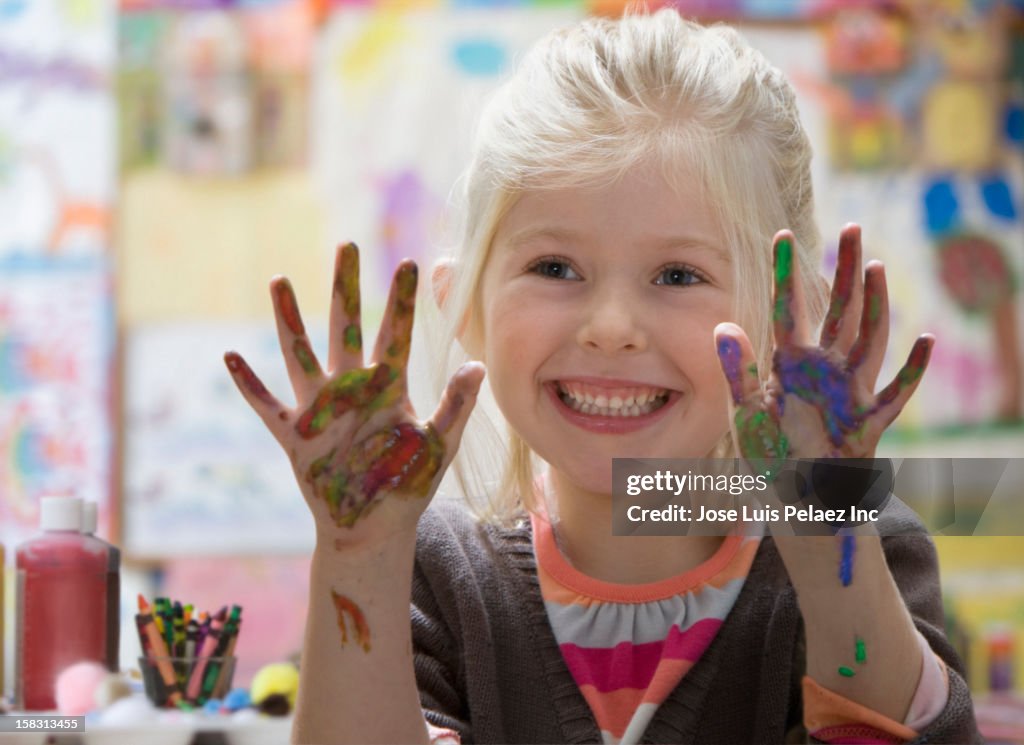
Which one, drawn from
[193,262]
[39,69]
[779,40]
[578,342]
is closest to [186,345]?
[193,262]

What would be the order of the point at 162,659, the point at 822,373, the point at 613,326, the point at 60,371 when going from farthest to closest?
the point at 60,371 < the point at 162,659 < the point at 613,326 < the point at 822,373

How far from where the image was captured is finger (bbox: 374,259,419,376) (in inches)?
29.5

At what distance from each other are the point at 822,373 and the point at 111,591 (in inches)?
26.0

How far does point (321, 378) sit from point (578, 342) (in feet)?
0.84

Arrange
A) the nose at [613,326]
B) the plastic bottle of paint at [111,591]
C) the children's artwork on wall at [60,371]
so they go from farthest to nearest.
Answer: the children's artwork on wall at [60,371] < the plastic bottle of paint at [111,591] < the nose at [613,326]

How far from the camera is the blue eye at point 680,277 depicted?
0.93 m

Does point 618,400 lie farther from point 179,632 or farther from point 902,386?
point 179,632

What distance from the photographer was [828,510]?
2.43ft

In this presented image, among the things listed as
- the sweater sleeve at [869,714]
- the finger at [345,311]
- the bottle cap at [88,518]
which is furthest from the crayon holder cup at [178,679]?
the sweater sleeve at [869,714]

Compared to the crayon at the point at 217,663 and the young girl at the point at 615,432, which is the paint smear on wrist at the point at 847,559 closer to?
the young girl at the point at 615,432

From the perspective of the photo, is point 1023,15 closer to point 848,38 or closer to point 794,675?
point 848,38

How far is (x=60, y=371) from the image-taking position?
228 cm

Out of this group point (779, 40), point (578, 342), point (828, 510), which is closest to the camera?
point (828, 510)

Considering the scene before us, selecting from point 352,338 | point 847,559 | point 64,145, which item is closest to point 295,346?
point 352,338
